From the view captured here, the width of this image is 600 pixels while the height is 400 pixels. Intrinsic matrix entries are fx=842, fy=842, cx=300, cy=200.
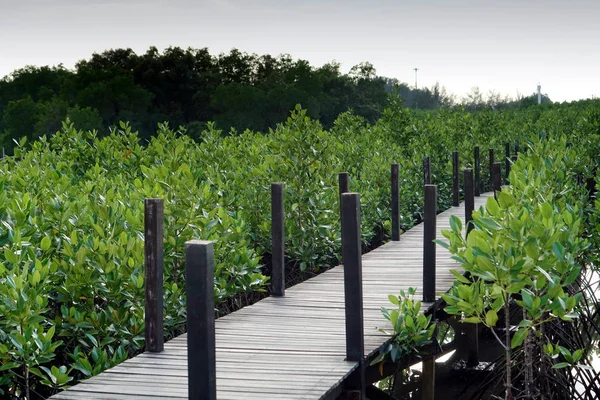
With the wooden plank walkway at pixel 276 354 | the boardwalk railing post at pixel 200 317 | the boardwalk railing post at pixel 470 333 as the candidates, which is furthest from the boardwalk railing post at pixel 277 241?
the boardwalk railing post at pixel 200 317

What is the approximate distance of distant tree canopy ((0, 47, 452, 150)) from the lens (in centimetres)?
3472

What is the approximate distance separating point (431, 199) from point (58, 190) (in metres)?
3.23

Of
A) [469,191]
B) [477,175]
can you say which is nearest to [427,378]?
[469,191]

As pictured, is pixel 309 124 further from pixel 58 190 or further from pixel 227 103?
pixel 227 103

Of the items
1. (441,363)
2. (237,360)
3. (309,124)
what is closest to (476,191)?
(441,363)

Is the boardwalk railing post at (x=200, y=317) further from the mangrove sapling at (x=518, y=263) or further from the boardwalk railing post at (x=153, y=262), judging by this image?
the boardwalk railing post at (x=153, y=262)

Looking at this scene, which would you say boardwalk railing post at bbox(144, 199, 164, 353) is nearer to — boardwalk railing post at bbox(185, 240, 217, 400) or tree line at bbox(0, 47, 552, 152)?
boardwalk railing post at bbox(185, 240, 217, 400)

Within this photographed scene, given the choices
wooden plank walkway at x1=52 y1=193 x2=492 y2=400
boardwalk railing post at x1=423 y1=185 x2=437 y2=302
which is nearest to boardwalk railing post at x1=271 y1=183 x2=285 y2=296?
wooden plank walkway at x1=52 y1=193 x2=492 y2=400

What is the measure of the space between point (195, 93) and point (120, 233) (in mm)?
31628

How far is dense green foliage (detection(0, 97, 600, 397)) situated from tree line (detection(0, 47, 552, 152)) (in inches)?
853

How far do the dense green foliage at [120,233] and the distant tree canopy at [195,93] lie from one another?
21.8 metres

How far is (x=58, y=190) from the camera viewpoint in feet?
24.2

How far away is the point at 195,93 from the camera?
36.9 metres

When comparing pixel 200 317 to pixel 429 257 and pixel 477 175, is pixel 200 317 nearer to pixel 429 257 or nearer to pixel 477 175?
pixel 429 257
